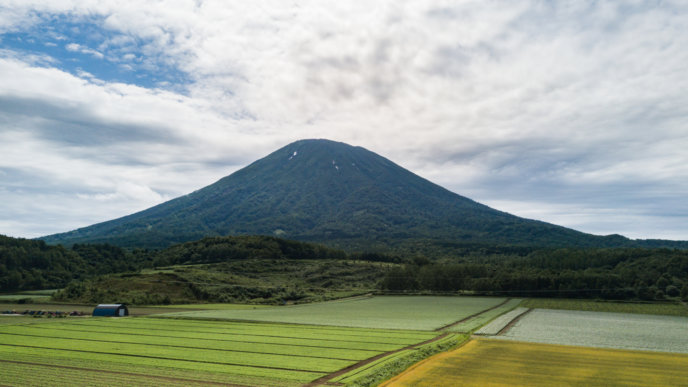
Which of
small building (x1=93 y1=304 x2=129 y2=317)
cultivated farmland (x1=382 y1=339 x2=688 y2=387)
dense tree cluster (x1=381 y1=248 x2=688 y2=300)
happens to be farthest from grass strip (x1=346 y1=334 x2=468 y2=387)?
dense tree cluster (x1=381 y1=248 x2=688 y2=300)

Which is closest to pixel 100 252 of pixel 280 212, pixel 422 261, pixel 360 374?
pixel 422 261

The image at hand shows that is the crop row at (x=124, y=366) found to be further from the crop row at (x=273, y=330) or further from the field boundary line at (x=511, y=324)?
the field boundary line at (x=511, y=324)

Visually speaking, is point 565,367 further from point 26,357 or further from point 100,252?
point 100,252

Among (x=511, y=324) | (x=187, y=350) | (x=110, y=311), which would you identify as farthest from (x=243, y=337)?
(x=511, y=324)

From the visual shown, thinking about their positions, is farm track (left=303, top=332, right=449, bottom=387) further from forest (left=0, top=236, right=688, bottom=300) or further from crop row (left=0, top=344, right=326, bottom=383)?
forest (left=0, top=236, right=688, bottom=300)

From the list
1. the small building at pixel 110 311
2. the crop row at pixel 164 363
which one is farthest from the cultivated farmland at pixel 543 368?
the small building at pixel 110 311

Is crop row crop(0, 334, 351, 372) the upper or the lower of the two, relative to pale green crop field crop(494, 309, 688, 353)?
lower
